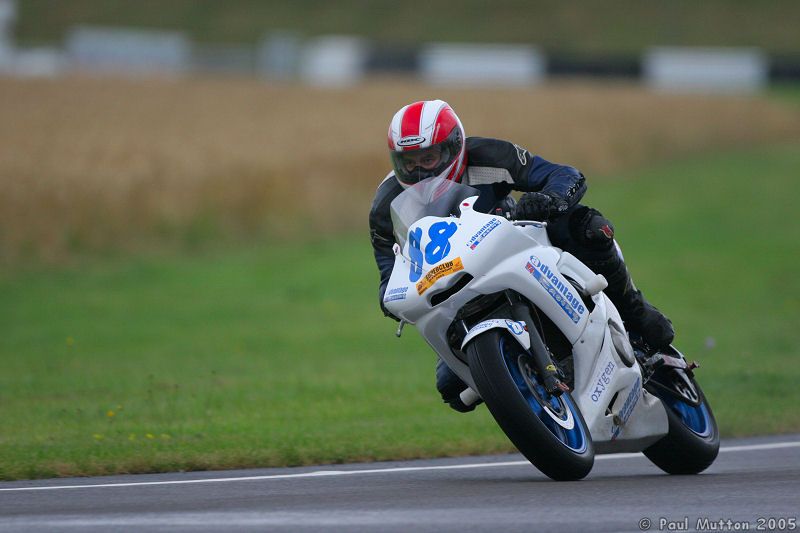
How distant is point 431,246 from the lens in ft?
21.2

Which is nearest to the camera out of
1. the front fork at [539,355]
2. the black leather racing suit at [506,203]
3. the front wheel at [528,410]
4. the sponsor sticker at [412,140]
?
the front wheel at [528,410]

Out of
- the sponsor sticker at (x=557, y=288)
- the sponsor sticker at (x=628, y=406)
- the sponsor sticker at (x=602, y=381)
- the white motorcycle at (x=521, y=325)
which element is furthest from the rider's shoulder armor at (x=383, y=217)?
→ the sponsor sticker at (x=628, y=406)

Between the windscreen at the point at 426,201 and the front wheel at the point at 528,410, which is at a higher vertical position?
the windscreen at the point at 426,201

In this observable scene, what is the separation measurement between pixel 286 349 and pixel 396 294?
28.6 ft

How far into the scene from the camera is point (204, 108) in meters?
41.9

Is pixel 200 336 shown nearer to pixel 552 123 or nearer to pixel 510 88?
pixel 552 123

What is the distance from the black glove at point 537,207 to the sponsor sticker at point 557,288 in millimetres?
245

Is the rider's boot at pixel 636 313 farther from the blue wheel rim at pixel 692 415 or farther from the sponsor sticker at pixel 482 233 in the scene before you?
the sponsor sticker at pixel 482 233

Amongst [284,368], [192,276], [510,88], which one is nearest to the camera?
[284,368]

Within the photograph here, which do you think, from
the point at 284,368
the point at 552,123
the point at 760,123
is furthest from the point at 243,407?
the point at 760,123

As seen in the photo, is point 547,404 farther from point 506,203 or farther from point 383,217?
point 383,217

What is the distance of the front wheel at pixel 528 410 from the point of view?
6142mm

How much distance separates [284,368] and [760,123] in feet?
108

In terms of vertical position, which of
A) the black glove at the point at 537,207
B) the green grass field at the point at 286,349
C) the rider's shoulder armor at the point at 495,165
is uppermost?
the rider's shoulder armor at the point at 495,165
